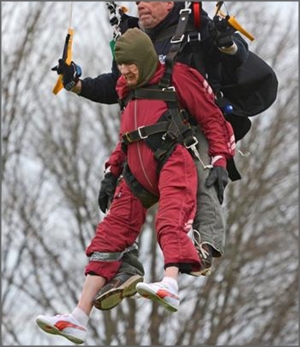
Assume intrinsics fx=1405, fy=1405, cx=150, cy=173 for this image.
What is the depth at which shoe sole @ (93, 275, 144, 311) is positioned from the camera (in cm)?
749

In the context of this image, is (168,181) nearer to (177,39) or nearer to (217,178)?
(217,178)

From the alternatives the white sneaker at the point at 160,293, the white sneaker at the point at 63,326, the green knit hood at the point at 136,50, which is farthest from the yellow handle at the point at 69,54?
the white sneaker at the point at 160,293

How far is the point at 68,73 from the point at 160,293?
1526 millimetres

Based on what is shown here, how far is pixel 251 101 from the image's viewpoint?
7801 mm

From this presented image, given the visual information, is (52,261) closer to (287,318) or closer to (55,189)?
(55,189)

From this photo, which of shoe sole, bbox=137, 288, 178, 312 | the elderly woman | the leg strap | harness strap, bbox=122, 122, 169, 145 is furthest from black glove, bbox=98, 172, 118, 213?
shoe sole, bbox=137, 288, 178, 312

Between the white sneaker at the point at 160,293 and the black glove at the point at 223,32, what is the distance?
1321 millimetres

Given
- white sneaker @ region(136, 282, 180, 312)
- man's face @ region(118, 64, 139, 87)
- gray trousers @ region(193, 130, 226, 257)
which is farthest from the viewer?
gray trousers @ region(193, 130, 226, 257)

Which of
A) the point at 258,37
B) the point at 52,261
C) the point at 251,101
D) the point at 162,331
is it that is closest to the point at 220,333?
the point at 162,331

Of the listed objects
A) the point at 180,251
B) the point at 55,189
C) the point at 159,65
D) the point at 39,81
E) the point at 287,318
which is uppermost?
the point at 159,65

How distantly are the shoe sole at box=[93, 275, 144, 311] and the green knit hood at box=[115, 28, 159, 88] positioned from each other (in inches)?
43.4

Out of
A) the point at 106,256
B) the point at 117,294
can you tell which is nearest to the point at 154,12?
the point at 106,256

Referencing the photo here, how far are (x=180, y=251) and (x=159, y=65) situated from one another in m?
1.04

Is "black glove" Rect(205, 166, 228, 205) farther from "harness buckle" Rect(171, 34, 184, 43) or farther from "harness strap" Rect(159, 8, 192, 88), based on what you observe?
"harness buckle" Rect(171, 34, 184, 43)
